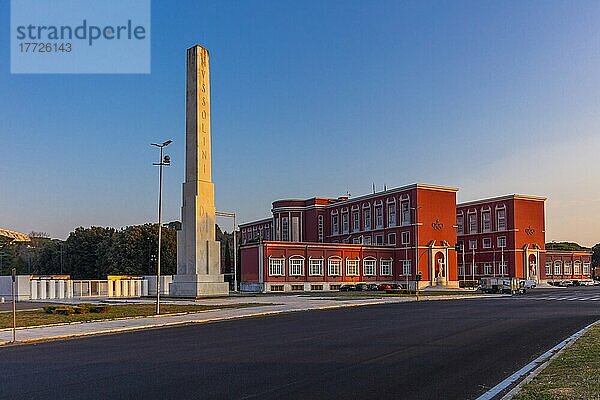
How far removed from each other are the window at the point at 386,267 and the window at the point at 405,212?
273 inches

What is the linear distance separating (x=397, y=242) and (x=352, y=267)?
827 centimetres

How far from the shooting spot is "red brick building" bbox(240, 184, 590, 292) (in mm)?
92688

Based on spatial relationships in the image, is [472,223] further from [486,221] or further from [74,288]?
[74,288]

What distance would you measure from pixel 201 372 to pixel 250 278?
78053mm

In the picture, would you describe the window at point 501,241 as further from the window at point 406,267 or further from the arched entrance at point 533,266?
the window at point 406,267

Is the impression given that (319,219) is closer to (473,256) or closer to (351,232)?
(351,232)

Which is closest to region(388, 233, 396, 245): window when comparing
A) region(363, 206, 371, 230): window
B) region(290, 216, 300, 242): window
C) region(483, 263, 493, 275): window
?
region(363, 206, 371, 230): window

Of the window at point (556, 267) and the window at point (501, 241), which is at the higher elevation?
the window at point (501, 241)

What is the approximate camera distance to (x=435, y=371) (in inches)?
565

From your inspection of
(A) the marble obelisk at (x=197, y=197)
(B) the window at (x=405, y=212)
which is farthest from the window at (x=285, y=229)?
(A) the marble obelisk at (x=197, y=197)

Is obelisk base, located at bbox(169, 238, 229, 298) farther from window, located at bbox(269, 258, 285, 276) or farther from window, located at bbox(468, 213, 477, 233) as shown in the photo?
window, located at bbox(468, 213, 477, 233)

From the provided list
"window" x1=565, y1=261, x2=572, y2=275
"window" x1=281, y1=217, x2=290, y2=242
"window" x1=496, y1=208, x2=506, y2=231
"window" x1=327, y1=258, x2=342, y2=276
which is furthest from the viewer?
"window" x1=565, y1=261, x2=572, y2=275

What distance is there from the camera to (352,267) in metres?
98.4

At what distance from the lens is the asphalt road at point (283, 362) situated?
12180 millimetres
